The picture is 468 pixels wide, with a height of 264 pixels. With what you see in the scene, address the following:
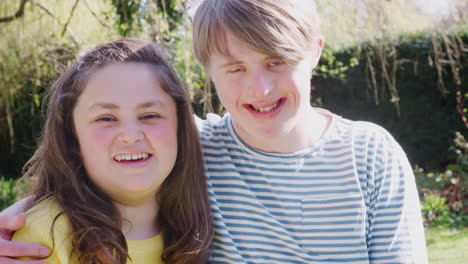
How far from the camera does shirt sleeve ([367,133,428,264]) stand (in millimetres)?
1639

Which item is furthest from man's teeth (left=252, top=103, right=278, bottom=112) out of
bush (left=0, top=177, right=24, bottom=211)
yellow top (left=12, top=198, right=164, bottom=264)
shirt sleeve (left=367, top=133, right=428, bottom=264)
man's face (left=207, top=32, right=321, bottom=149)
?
bush (left=0, top=177, right=24, bottom=211)

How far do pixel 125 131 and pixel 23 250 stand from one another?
18.2 inches

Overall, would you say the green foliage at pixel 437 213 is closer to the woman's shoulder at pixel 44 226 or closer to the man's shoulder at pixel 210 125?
the man's shoulder at pixel 210 125

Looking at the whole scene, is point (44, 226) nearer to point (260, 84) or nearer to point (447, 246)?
point (260, 84)

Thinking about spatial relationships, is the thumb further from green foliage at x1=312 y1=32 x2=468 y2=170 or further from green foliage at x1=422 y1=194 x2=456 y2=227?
green foliage at x1=312 y1=32 x2=468 y2=170

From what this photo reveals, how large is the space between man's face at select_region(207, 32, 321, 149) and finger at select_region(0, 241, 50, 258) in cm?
77

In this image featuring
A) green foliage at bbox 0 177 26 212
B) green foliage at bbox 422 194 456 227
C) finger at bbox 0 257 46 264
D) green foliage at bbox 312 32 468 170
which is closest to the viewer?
finger at bbox 0 257 46 264

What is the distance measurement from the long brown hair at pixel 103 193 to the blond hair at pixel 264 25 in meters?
0.23

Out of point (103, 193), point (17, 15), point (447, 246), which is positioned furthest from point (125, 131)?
point (17, 15)

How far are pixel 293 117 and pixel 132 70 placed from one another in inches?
22.9

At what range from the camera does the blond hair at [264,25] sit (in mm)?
1698

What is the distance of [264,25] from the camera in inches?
66.7

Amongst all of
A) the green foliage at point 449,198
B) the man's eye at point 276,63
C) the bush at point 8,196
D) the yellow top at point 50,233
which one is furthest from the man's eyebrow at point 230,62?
the bush at point 8,196

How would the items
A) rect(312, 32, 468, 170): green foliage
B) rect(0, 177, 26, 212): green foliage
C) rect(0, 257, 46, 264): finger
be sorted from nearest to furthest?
rect(0, 257, 46, 264): finger, rect(0, 177, 26, 212): green foliage, rect(312, 32, 468, 170): green foliage
